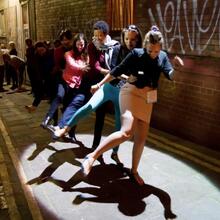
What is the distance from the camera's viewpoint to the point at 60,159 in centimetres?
541

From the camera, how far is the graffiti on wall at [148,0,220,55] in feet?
17.8

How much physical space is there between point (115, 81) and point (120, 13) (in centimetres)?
372

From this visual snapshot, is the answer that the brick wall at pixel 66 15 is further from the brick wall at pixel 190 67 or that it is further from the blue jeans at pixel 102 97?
the blue jeans at pixel 102 97

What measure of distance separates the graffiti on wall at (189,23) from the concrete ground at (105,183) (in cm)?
168

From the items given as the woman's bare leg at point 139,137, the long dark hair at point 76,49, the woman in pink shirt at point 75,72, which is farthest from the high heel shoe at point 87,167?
the long dark hair at point 76,49

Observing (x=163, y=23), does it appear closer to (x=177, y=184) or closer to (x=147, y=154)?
(x=147, y=154)

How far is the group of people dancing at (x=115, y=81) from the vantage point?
13.0 feet

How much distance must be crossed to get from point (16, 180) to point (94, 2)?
5.64m

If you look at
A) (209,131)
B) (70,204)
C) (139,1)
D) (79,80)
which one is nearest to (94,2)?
(139,1)

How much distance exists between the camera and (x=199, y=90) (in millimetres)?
5879

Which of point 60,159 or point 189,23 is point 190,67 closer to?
point 189,23

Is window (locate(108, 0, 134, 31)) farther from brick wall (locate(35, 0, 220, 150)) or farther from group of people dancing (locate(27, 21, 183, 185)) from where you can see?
group of people dancing (locate(27, 21, 183, 185))

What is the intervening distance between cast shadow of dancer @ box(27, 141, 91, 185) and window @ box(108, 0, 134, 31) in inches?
122

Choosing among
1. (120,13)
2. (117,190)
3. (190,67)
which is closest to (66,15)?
(120,13)
